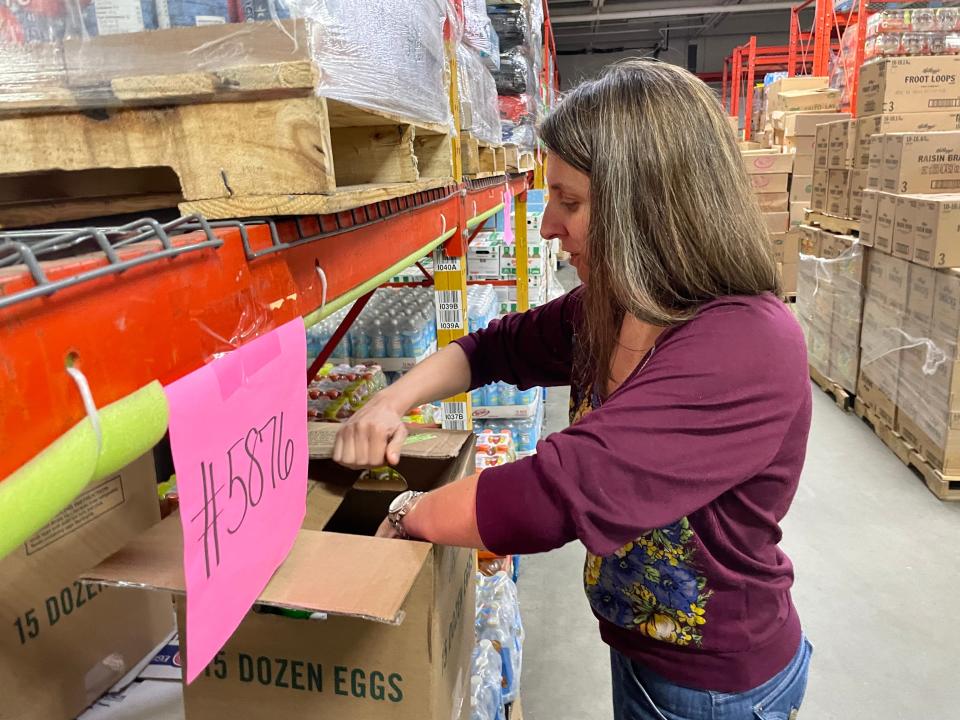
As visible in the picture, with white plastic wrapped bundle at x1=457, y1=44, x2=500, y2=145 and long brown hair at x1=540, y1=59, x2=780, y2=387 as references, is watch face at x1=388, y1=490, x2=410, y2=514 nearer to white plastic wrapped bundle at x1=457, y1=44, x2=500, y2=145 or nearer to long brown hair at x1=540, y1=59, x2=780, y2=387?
long brown hair at x1=540, y1=59, x2=780, y2=387

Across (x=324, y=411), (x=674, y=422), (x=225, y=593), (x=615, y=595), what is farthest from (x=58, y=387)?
(x=324, y=411)

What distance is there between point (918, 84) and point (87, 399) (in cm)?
563

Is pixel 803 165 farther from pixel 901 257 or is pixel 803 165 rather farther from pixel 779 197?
pixel 901 257

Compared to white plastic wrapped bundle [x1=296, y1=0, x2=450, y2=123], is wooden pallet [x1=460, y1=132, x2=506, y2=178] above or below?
below

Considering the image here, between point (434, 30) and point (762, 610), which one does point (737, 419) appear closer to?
point (762, 610)

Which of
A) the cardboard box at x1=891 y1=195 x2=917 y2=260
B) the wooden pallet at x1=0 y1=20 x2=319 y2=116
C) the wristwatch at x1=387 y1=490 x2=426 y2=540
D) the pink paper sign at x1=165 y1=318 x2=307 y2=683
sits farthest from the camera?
the cardboard box at x1=891 y1=195 x2=917 y2=260

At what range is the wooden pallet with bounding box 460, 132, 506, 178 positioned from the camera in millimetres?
2353

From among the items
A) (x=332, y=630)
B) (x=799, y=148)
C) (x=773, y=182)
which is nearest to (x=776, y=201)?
(x=773, y=182)

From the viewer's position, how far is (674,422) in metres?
0.96

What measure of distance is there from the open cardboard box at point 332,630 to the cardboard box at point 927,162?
4359 mm

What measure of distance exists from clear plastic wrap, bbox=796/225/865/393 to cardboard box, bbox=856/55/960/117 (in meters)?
0.95

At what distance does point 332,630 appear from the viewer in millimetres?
1009

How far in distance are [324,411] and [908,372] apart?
379cm

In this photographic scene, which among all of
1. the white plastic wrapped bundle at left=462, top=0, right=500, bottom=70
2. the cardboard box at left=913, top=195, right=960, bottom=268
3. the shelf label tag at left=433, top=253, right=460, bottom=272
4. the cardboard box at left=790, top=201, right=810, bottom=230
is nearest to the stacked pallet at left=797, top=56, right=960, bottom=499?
the cardboard box at left=913, top=195, right=960, bottom=268
